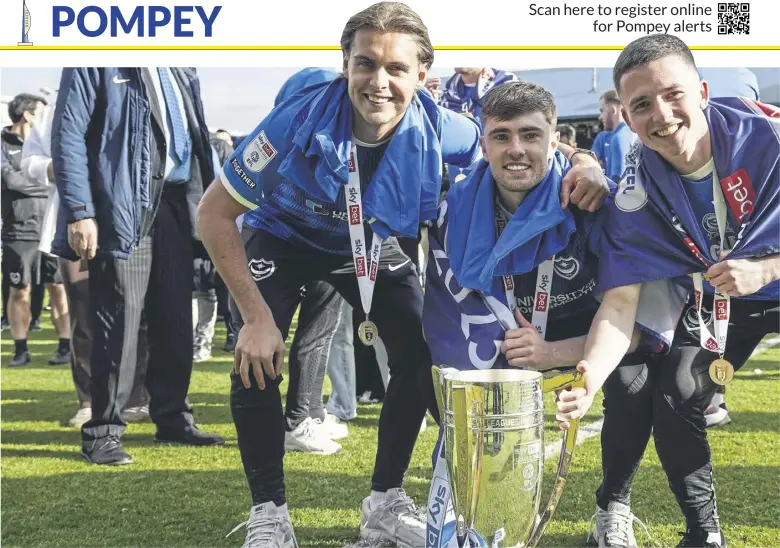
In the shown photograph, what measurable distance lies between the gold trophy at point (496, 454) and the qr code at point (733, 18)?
2515 mm

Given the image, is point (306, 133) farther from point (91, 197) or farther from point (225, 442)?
point (225, 442)

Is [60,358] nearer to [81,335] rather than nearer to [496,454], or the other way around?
[81,335]

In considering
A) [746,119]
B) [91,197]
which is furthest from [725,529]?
[91,197]

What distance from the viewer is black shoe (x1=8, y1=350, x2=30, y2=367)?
711 cm

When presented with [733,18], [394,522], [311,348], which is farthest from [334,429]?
[733,18]

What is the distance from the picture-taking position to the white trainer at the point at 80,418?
4.89 meters

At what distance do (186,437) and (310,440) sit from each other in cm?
66

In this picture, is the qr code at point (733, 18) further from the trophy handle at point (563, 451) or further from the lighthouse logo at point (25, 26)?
the lighthouse logo at point (25, 26)

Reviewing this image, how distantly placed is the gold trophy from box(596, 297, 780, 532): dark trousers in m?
0.56

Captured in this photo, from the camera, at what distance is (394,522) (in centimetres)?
291

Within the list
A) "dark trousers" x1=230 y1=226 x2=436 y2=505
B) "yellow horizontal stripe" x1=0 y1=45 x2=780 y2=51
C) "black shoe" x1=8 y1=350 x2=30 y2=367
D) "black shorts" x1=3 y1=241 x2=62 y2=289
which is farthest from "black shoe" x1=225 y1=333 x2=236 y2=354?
"dark trousers" x1=230 y1=226 x2=436 y2=505

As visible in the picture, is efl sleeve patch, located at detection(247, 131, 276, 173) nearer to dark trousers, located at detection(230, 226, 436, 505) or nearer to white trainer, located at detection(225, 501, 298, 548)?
dark trousers, located at detection(230, 226, 436, 505)

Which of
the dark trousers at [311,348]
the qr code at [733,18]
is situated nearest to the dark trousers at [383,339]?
the dark trousers at [311,348]

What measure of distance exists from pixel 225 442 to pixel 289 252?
5.98 feet
